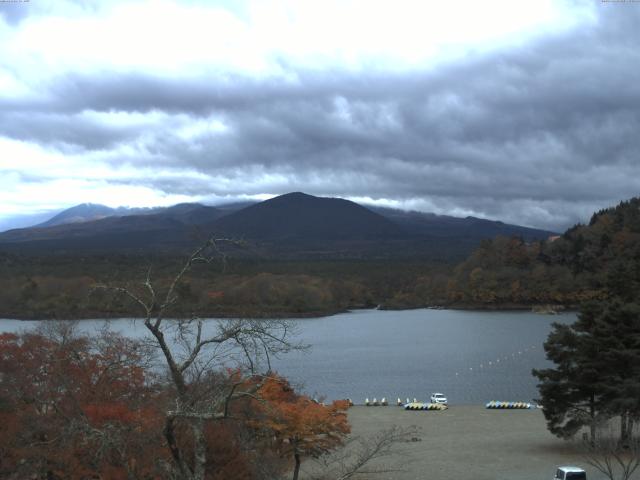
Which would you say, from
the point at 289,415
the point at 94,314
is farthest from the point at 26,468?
the point at 94,314

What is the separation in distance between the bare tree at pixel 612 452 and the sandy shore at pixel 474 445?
0.49 metres

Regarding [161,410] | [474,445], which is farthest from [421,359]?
[161,410]

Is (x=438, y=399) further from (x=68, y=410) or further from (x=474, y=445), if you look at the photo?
(x=68, y=410)

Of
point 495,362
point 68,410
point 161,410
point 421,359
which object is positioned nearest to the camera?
point 161,410

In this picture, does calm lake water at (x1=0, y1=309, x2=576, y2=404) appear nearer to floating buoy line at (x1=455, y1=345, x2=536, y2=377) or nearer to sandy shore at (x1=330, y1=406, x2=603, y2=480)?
floating buoy line at (x1=455, y1=345, x2=536, y2=377)

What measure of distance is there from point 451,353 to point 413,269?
8327cm

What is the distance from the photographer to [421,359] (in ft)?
171

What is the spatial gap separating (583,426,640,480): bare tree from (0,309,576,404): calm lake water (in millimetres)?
9401

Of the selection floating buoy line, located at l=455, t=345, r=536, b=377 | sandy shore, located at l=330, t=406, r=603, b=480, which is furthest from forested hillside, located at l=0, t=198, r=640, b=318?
sandy shore, located at l=330, t=406, r=603, b=480

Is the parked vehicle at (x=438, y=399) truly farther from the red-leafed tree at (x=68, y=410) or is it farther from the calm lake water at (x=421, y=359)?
the red-leafed tree at (x=68, y=410)

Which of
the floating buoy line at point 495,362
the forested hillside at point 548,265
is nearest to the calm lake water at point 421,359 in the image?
the floating buoy line at point 495,362

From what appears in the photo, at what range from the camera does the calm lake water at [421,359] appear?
3962 cm

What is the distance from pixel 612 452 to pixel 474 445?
833 cm

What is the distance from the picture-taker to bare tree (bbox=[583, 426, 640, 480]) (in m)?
15.4
